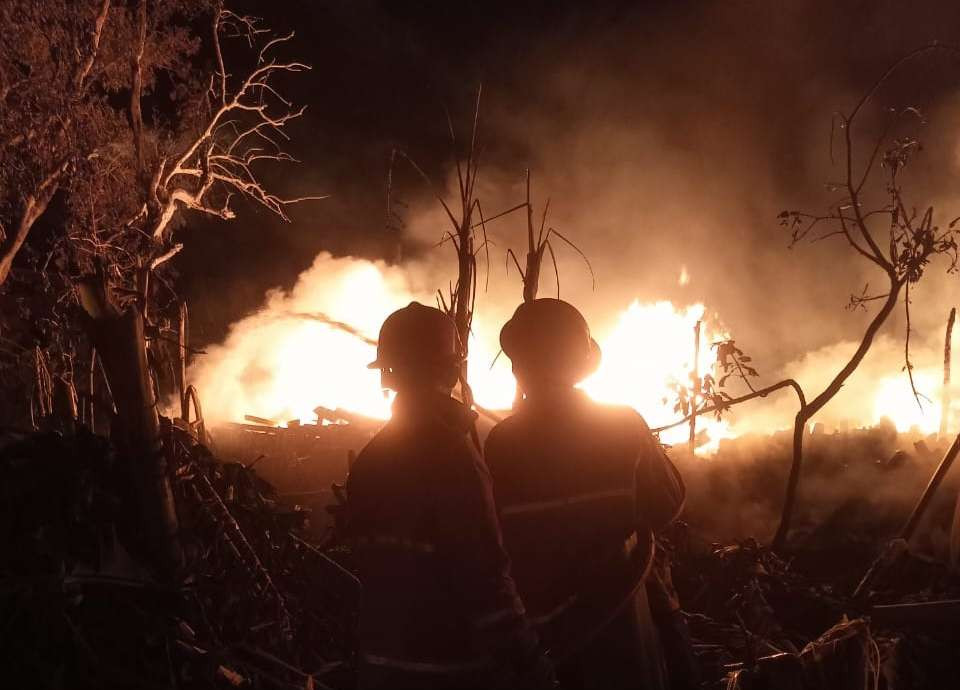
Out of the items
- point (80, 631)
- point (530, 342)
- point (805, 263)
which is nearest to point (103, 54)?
point (80, 631)

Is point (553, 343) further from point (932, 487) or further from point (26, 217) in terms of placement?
point (26, 217)

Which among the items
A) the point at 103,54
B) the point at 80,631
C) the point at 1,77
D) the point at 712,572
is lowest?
the point at 712,572

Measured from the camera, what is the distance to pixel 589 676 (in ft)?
7.74

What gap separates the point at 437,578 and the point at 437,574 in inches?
0.5

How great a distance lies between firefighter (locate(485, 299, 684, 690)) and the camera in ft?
7.72

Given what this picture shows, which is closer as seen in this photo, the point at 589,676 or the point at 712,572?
the point at 589,676

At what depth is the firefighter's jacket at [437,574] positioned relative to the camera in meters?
2.06

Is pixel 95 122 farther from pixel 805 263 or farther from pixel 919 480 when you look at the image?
pixel 805 263

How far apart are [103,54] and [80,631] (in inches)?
490

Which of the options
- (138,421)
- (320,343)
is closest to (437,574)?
(138,421)

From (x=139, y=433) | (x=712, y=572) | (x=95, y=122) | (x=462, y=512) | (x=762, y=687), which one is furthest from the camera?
(x=95, y=122)

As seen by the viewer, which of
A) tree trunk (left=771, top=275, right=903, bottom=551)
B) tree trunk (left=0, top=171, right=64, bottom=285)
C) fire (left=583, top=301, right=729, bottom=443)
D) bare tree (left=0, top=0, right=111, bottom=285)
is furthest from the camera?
fire (left=583, top=301, right=729, bottom=443)

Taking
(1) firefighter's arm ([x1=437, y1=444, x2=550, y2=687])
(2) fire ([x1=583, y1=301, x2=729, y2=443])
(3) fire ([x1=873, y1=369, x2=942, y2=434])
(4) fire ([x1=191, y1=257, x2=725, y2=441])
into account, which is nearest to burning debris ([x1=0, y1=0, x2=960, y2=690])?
(1) firefighter's arm ([x1=437, y1=444, x2=550, y2=687])

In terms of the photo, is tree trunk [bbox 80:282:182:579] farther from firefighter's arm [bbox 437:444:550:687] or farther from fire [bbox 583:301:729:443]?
fire [bbox 583:301:729:443]
